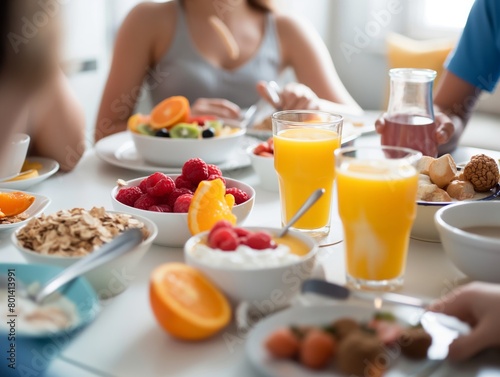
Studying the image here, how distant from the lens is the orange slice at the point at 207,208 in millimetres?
914

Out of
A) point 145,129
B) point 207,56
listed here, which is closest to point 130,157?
point 145,129

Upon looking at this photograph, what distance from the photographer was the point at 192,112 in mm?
1811

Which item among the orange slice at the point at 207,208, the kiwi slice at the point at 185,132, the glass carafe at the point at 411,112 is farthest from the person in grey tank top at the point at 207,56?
the orange slice at the point at 207,208

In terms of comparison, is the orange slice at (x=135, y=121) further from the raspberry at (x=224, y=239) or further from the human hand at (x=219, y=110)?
the raspberry at (x=224, y=239)

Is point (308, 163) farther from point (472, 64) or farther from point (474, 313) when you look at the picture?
point (472, 64)

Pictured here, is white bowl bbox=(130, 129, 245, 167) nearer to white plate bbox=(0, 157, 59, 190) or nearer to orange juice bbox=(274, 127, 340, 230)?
white plate bbox=(0, 157, 59, 190)

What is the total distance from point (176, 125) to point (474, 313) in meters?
0.89

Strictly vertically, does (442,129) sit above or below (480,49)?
below

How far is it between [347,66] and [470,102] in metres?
2.21

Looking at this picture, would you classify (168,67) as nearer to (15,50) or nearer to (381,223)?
(381,223)

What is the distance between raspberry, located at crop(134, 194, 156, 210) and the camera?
3.26 ft

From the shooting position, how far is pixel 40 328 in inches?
27.3

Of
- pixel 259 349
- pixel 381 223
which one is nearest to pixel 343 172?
pixel 381 223

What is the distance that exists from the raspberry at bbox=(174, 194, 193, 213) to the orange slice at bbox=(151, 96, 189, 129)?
502 mm
